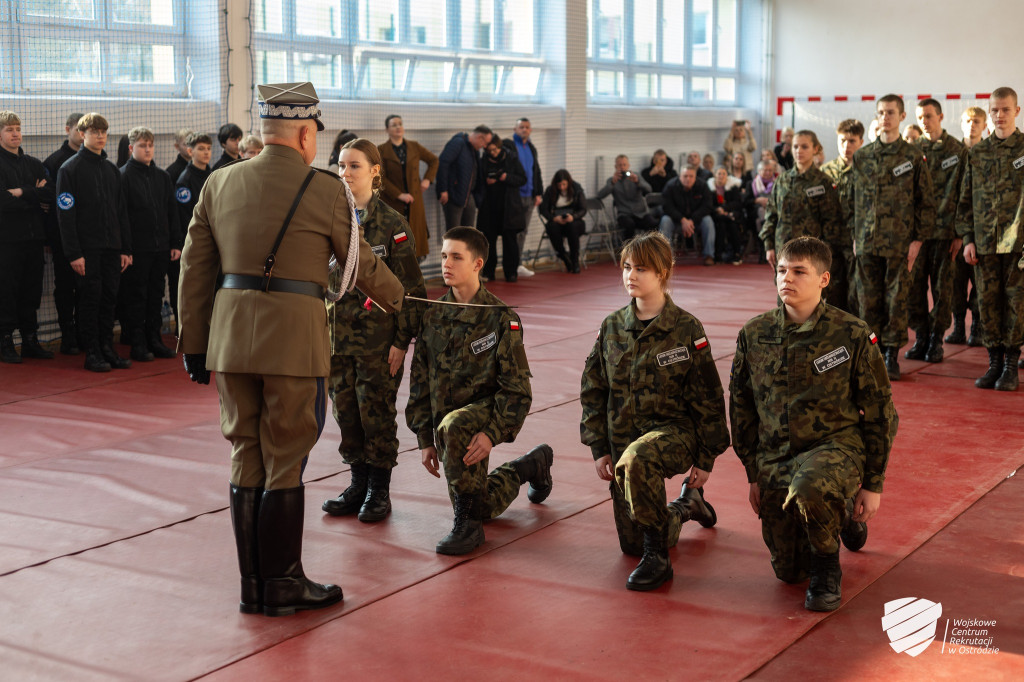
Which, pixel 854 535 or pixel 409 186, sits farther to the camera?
pixel 409 186

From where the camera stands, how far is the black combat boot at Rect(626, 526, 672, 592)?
363 cm

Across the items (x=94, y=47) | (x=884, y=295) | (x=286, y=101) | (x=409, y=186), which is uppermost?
(x=94, y=47)

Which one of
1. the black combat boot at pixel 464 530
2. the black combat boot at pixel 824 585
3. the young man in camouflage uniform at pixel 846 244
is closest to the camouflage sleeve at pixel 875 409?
the black combat boot at pixel 824 585

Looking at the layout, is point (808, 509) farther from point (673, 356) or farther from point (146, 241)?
point (146, 241)

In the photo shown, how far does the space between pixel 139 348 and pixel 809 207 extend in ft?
15.9

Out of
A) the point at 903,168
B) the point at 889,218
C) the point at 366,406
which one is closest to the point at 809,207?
the point at 889,218

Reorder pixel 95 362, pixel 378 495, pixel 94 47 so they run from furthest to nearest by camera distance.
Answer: pixel 94 47
pixel 95 362
pixel 378 495

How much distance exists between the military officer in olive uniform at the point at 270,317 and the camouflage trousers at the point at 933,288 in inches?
200

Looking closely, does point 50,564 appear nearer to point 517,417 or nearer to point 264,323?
point 264,323

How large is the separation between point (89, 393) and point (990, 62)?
44.9 feet

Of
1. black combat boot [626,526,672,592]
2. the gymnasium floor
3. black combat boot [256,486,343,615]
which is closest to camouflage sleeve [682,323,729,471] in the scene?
black combat boot [626,526,672,592]

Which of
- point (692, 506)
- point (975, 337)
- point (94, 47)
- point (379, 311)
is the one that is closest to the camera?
point (692, 506)

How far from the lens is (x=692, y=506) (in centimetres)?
411

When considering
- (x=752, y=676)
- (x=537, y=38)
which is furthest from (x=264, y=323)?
(x=537, y=38)
